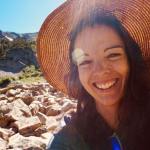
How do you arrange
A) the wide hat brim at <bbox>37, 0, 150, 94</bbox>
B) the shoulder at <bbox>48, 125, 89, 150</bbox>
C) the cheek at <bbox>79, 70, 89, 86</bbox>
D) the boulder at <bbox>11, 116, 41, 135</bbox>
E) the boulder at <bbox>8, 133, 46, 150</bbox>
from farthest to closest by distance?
the boulder at <bbox>11, 116, 41, 135</bbox>
the boulder at <bbox>8, 133, 46, 150</bbox>
the wide hat brim at <bbox>37, 0, 150, 94</bbox>
the cheek at <bbox>79, 70, 89, 86</bbox>
the shoulder at <bbox>48, 125, 89, 150</bbox>

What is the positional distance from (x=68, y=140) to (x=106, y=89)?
34cm

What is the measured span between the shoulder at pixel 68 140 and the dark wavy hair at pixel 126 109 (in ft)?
0.21

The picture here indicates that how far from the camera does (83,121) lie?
263cm

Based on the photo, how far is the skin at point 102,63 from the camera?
2.45 metres

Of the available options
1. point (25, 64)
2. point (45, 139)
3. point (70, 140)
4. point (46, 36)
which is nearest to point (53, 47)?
point (46, 36)

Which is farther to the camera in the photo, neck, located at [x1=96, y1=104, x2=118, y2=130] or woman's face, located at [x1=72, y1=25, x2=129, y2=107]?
neck, located at [x1=96, y1=104, x2=118, y2=130]

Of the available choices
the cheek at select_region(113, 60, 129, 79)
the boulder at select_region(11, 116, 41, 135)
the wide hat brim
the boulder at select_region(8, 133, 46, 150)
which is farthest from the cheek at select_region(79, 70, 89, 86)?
the boulder at select_region(11, 116, 41, 135)

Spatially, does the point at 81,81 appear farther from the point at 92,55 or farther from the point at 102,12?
the point at 102,12

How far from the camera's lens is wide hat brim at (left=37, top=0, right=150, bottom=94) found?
8.71ft

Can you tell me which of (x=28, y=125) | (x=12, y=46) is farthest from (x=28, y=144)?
(x=12, y=46)

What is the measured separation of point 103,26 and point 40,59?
699 millimetres

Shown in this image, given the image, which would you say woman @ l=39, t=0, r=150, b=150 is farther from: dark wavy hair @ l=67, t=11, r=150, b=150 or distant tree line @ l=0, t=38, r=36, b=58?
distant tree line @ l=0, t=38, r=36, b=58

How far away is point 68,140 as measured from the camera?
2.43 m

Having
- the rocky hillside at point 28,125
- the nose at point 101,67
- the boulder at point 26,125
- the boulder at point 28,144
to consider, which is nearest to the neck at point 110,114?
the rocky hillside at point 28,125
